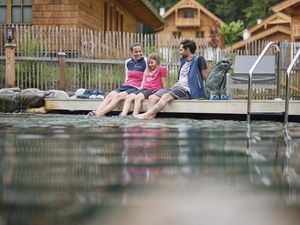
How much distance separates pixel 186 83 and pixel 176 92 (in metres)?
0.28

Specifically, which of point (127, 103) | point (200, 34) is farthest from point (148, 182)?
point (200, 34)

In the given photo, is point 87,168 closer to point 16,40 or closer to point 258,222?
point 258,222

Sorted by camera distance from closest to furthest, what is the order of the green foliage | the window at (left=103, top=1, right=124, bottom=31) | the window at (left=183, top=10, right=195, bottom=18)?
the window at (left=103, top=1, right=124, bottom=31)
the green foliage
the window at (left=183, top=10, right=195, bottom=18)

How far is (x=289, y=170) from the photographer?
317cm

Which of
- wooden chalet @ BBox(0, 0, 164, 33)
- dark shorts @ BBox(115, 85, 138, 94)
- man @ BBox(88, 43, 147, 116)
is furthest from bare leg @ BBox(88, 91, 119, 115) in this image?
wooden chalet @ BBox(0, 0, 164, 33)

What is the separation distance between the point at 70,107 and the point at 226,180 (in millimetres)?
7961

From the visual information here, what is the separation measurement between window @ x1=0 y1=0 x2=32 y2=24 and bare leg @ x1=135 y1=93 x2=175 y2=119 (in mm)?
11153

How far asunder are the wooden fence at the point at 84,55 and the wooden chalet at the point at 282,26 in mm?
4984

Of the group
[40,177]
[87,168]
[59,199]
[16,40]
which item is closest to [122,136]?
[87,168]

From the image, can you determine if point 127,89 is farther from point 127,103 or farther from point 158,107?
point 158,107

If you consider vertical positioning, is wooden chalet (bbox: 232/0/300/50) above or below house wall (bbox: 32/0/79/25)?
above

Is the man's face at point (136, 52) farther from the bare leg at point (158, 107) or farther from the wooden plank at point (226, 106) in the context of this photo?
the bare leg at point (158, 107)

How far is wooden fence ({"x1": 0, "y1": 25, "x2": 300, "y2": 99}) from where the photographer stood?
50.9 ft

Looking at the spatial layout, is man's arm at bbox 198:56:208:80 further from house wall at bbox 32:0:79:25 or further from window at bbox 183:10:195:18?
window at bbox 183:10:195:18
